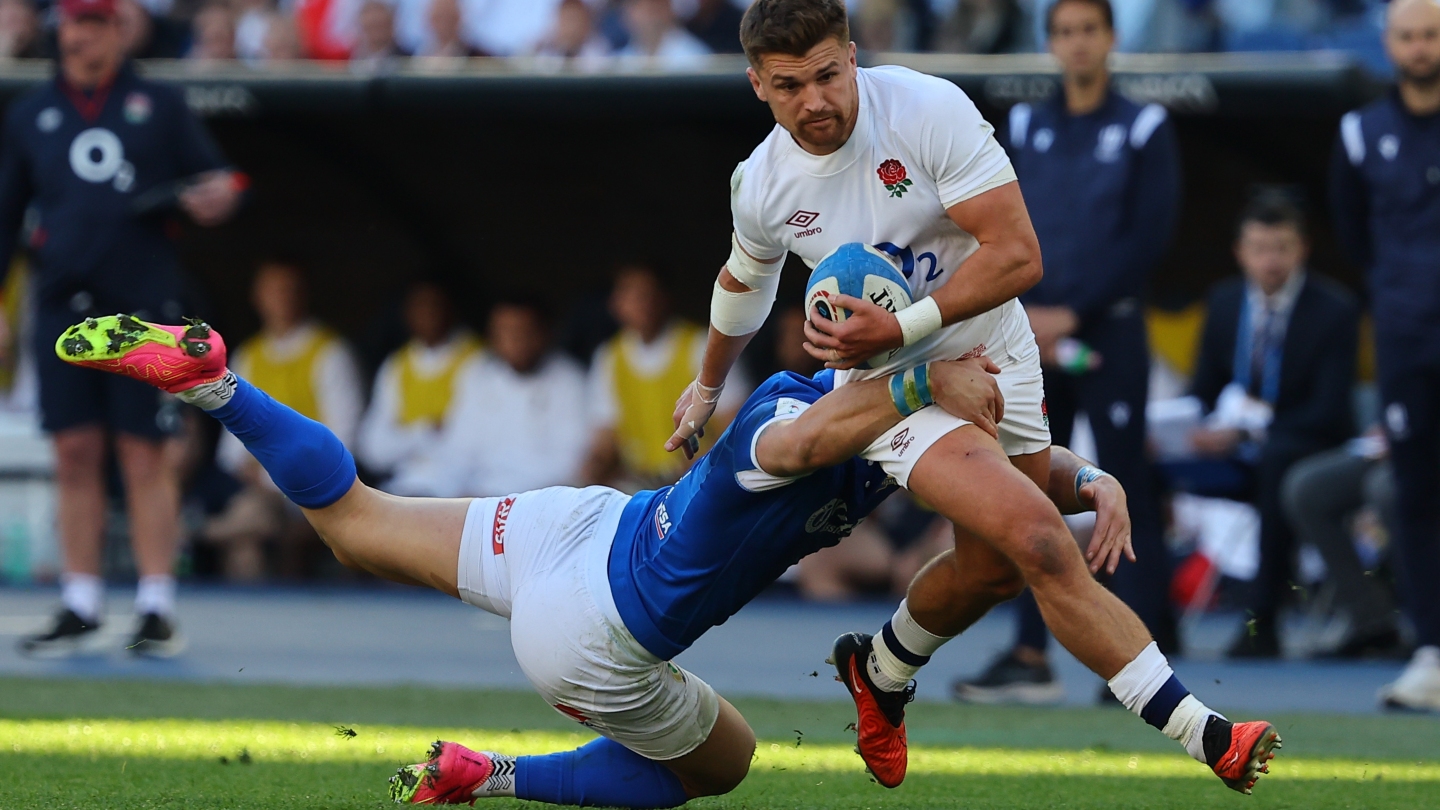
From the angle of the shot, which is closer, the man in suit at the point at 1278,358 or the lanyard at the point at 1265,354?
the man in suit at the point at 1278,358

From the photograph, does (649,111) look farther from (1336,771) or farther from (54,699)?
(1336,771)

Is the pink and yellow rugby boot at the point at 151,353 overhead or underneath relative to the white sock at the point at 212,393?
overhead

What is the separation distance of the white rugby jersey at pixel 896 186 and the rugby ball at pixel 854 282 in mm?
180

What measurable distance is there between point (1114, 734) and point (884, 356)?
217 cm

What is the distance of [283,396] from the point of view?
1195cm

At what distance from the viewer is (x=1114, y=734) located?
587 cm

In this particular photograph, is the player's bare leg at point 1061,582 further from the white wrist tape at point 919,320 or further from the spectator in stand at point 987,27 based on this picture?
the spectator in stand at point 987,27

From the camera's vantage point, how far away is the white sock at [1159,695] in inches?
154

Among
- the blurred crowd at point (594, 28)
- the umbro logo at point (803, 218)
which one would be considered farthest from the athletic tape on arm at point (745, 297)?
the blurred crowd at point (594, 28)

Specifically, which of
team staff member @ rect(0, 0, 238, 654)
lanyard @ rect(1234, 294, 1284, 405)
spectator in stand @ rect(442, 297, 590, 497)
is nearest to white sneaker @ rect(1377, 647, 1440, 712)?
lanyard @ rect(1234, 294, 1284, 405)

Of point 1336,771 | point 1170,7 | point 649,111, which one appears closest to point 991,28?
point 1170,7

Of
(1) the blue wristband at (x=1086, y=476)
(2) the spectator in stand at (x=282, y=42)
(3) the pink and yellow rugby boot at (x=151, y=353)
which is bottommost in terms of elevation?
(1) the blue wristband at (x=1086, y=476)

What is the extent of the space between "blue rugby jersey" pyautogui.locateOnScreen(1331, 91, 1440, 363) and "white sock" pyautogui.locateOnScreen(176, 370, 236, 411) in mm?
4315

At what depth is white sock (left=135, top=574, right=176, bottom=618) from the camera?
7.46 meters
